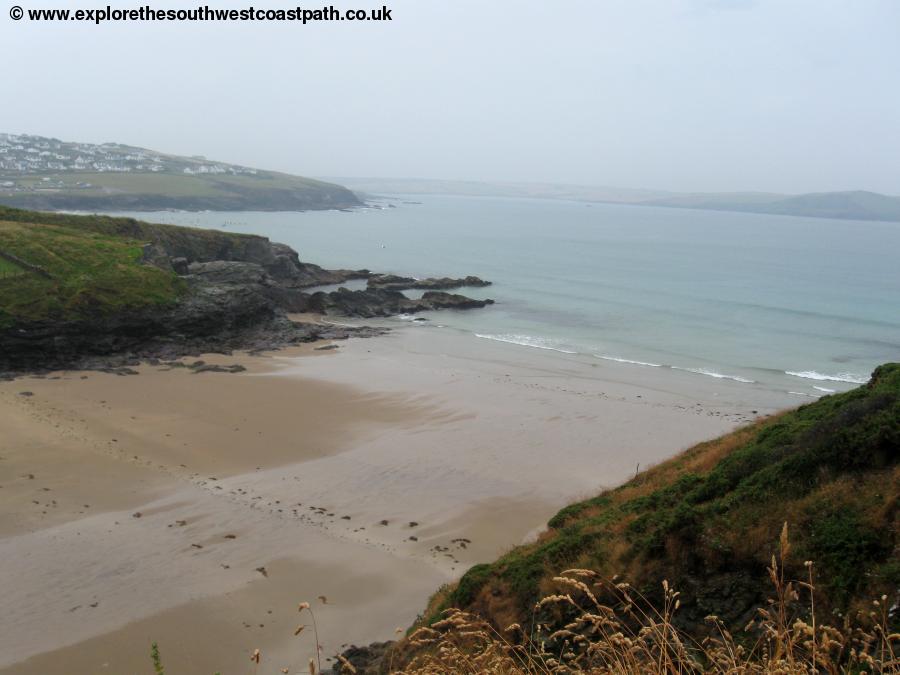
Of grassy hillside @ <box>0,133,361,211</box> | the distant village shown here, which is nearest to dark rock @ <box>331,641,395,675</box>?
grassy hillside @ <box>0,133,361,211</box>

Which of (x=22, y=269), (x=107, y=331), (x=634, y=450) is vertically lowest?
(x=634, y=450)

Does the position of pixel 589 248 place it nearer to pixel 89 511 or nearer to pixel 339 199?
pixel 89 511

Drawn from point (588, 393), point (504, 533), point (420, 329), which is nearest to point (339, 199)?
point (420, 329)

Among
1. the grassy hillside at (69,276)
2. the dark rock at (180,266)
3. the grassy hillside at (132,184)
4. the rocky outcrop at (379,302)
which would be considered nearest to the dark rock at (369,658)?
the grassy hillside at (69,276)

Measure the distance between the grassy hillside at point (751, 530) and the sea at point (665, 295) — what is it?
24.5 meters

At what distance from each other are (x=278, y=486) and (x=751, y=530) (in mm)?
13190

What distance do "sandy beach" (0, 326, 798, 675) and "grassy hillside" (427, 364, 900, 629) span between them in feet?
13.5

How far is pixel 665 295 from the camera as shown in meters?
57.4

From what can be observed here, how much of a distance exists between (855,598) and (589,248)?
91433mm

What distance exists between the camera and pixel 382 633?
11773mm

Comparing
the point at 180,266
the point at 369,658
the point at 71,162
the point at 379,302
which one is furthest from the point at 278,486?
the point at 71,162

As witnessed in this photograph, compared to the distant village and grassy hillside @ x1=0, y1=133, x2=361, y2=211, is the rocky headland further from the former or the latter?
the distant village

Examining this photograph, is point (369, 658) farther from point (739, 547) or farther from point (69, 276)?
point (69, 276)

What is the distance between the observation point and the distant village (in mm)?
138625
